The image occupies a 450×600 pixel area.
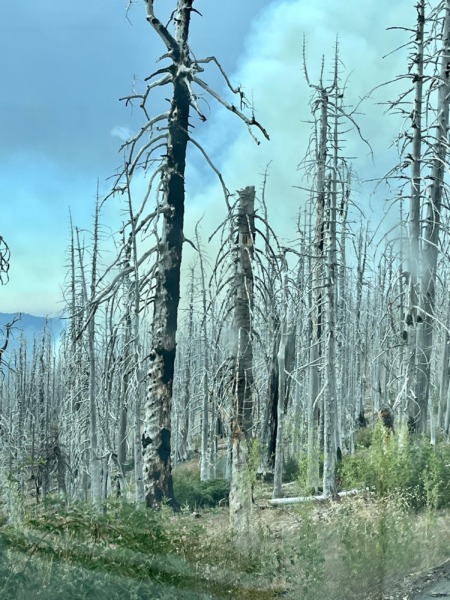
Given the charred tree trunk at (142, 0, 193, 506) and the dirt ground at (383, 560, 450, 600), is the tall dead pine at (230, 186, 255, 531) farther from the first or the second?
the dirt ground at (383, 560, 450, 600)

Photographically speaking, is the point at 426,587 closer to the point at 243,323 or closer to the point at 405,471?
the point at 405,471

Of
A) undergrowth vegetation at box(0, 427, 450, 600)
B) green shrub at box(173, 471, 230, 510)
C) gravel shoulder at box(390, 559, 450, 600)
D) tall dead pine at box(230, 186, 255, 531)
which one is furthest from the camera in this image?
green shrub at box(173, 471, 230, 510)

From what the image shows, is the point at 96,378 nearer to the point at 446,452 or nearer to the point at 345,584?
the point at 446,452

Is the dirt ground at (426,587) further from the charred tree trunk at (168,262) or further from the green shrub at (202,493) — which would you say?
the green shrub at (202,493)

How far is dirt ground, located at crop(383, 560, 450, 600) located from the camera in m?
7.20

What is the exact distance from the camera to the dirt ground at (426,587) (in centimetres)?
720

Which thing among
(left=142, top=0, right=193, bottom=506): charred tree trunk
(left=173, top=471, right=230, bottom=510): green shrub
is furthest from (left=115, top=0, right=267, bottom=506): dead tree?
(left=173, top=471, right=230, bottom=510): green shrub

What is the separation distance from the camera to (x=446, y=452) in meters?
13.2

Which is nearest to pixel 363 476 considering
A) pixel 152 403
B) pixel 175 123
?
pixel 152 403

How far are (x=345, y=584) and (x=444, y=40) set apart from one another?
1181cm

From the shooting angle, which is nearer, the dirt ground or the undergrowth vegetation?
the undergrowth vegetation

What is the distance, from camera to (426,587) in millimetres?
7477

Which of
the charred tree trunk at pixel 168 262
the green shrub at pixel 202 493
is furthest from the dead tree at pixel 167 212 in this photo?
the green shrub at pixel 202 493


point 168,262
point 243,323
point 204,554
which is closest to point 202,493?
point 243,323
